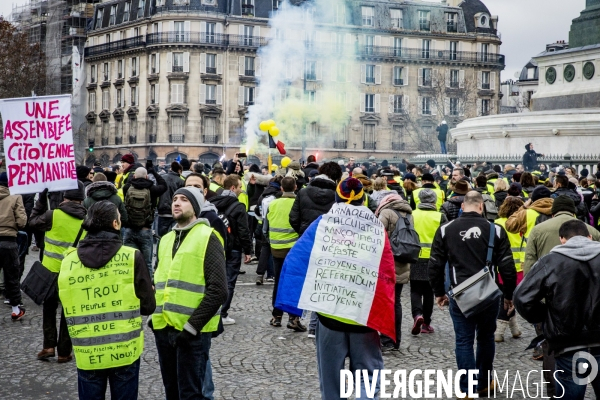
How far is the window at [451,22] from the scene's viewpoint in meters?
71.6

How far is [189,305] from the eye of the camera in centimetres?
571

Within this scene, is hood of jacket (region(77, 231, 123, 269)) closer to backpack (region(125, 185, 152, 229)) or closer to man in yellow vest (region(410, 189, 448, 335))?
man in yellow vest (region(410, 189, 448, 335))

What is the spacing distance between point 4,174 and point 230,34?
56.0 meters

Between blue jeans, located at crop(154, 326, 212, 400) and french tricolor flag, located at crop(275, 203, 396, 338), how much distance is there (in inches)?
23.3

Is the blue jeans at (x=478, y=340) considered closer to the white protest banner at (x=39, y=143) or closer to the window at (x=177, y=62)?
the white protest banner at (x=39, y=143)

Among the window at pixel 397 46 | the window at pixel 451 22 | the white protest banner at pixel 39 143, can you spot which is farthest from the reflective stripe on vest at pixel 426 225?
the window at pixel 451 22

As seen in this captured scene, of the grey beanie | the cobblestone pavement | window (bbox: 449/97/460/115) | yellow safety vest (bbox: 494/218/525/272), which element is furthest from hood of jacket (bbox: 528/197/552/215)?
window (bbox: 449/97/460/115)

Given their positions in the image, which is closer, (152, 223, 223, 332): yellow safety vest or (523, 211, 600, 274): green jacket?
(152, 223, 223, 332): yellow safety vest

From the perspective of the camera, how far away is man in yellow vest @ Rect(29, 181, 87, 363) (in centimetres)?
861

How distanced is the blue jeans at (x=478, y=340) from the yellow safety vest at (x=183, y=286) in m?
2.42

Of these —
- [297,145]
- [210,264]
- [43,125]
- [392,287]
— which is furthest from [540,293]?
[297,145]

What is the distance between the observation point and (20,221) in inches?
418

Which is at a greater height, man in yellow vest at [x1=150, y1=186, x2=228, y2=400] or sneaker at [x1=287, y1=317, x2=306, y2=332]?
man in yellow vest at [x1=150, y1=186, x2=228, y2=400]

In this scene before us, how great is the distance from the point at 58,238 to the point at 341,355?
412 centimetres
